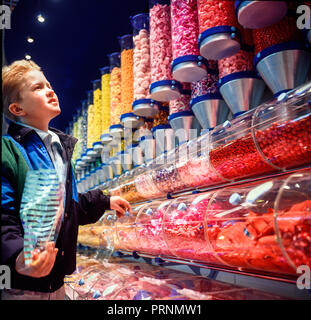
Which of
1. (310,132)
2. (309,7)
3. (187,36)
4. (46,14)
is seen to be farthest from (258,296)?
(46,14)

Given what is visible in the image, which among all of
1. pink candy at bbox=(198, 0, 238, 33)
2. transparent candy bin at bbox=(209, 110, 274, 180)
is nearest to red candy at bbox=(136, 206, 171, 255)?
transparent candy bin at bbox=(209, 110, 274, 180)

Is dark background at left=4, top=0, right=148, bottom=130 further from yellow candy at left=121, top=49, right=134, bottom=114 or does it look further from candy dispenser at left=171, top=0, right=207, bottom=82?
candy dispenser at left=171, top=0, right=207, bottom=82

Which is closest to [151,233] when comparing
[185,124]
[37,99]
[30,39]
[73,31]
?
[185,124]

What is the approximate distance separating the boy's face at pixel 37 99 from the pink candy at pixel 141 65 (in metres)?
1.22

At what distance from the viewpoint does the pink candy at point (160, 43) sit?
74.6 inches

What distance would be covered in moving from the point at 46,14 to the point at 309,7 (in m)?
1.86

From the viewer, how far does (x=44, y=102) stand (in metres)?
0.98

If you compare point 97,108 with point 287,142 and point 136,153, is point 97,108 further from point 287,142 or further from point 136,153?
point 287,142

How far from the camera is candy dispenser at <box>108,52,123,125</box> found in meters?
2.78

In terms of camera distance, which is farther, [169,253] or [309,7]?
[169,253]

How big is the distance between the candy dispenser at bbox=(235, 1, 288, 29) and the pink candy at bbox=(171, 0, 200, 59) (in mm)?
440

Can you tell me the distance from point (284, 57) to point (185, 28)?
0.66 metres

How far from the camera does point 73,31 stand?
2.56m

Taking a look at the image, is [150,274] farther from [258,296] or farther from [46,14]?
[46,14]
